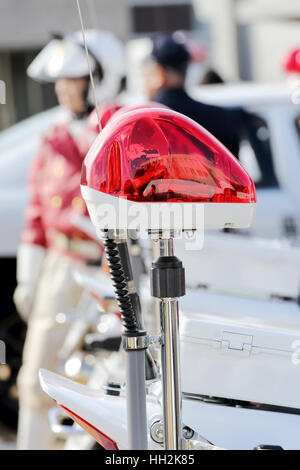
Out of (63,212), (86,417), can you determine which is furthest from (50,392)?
(63,212)

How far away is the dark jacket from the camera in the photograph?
13.0 ft

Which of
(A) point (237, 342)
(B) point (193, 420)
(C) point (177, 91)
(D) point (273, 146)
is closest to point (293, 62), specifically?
(D) point (273, 146)

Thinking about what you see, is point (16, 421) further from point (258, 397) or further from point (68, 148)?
point (258, 397)

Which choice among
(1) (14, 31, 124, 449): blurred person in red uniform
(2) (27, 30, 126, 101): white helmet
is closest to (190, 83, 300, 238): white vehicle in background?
(2) (27, 30, 126, 101): white helmet

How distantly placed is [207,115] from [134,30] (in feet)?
43.4

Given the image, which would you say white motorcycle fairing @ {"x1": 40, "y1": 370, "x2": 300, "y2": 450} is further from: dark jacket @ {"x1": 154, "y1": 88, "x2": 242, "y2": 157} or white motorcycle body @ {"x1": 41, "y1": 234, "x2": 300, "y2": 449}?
dark jacket @ {"x1": 154, "y1": 88, "x2": 242, "y2": 157}

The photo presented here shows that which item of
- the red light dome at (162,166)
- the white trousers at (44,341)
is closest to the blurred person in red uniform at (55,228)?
the white trousers at (44,341)

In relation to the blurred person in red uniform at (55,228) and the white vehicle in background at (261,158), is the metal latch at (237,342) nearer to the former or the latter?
the blurred person in red uniform at (55,228)

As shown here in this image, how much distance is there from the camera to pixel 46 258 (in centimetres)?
384

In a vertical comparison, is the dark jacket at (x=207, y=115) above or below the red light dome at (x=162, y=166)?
above

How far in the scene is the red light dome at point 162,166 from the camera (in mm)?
1548

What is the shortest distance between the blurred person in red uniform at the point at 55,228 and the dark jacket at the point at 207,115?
1.07 feet

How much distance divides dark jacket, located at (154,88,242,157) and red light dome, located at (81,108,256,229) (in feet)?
7.57
